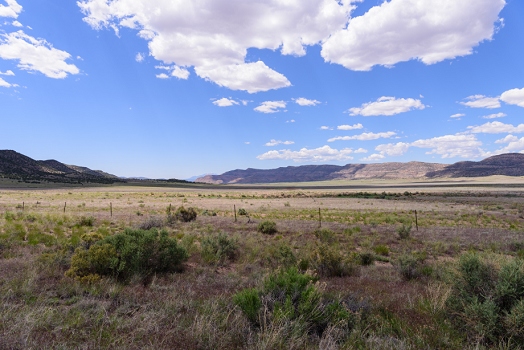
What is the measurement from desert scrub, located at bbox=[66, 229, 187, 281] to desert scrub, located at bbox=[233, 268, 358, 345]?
4247mm

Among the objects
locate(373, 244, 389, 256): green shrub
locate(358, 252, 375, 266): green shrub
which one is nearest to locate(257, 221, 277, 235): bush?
locate(373, 244, 389, 256): green shrub

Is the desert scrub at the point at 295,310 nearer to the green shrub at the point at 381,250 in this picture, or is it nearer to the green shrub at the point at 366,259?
the green shrub at the point at 366,259

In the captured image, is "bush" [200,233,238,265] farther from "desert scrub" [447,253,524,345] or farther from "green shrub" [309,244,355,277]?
"desert scrub" [447,253,524,345]

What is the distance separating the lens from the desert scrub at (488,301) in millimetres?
4523

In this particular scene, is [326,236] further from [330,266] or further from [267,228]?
[330,266]

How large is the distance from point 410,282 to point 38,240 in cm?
1453

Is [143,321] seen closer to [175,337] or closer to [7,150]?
[175,337]

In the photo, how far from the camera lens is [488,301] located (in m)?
4.73

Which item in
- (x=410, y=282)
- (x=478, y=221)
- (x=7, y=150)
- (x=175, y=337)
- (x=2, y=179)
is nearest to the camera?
(x=175, y=337)

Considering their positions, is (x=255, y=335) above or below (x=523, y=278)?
below

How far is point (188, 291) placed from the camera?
6.64m

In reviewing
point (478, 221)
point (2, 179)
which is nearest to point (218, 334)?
point (478, 221)

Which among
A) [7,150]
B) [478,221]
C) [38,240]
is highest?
[7,150]

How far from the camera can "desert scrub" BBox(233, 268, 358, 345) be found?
15.4 feet
